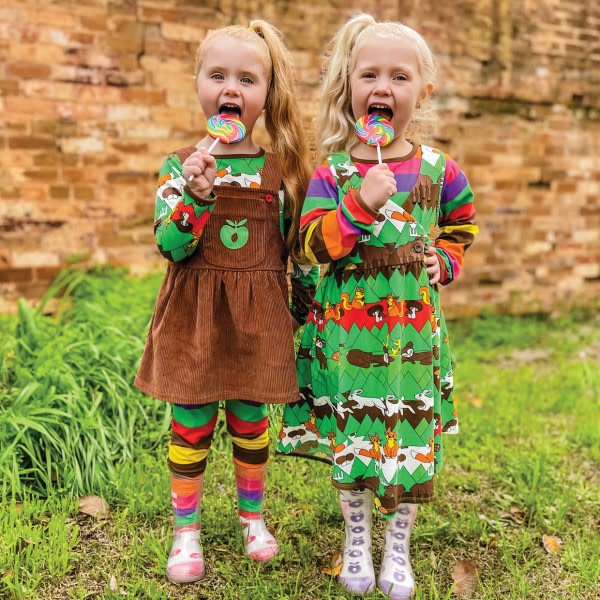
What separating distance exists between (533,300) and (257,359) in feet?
14.5

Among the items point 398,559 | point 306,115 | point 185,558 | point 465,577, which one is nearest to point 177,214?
point 185,558

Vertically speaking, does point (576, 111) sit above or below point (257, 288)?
above

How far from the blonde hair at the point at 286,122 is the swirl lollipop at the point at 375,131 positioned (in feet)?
1.11

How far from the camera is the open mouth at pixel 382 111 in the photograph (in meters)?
1.96

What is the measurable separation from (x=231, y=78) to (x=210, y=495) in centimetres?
161

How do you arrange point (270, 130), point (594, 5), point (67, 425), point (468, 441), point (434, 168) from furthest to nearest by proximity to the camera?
1. point (594, 5)
2. point (468, 441)
3. point (67, 425)
4. point (270, 130)
5. point (434, 168)

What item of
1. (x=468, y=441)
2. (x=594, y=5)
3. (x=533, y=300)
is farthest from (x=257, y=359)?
(x=594, y=5)

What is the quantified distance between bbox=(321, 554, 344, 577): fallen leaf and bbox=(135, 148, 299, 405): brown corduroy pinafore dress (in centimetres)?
66

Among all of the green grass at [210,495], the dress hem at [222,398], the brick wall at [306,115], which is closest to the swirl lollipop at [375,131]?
the dress hem at [222,398]

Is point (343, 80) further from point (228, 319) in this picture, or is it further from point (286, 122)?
point (228, 319)

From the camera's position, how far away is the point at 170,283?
212cm

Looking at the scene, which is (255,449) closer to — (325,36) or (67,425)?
(67,425)

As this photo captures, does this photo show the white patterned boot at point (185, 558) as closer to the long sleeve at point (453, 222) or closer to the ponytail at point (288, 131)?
the ponytail at point (288, 131)

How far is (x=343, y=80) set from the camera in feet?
6.89
